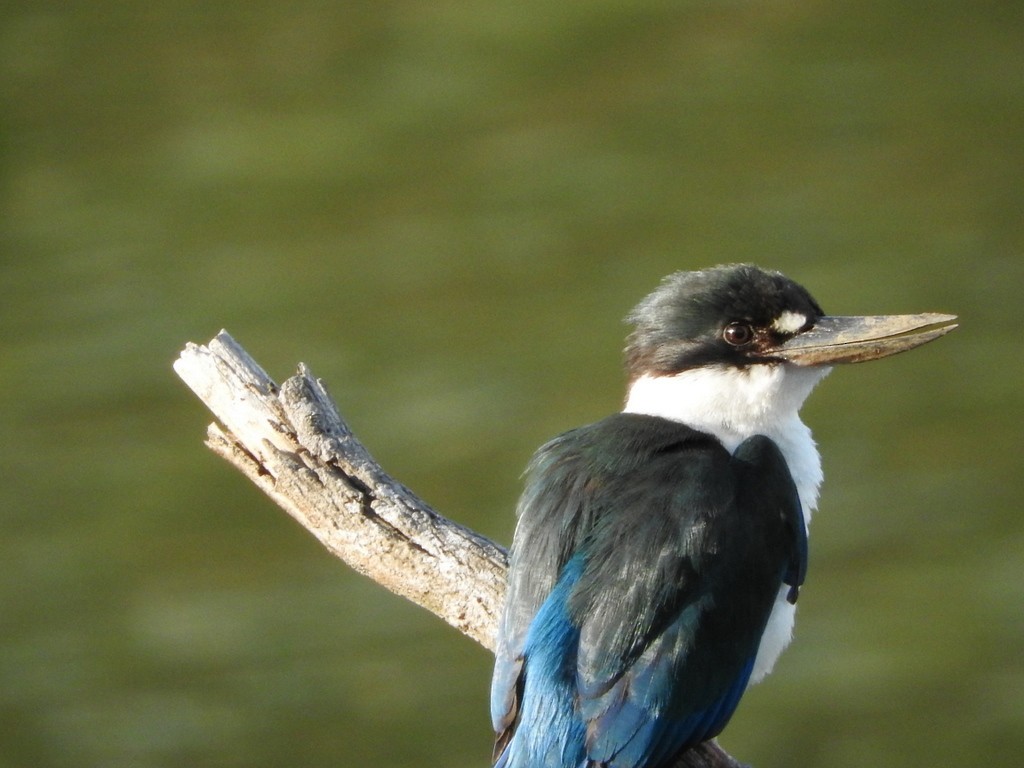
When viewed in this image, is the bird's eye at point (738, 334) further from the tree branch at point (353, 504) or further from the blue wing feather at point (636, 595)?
the tree branch at point (353, 504)

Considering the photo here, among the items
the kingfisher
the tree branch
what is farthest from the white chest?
the tree branch

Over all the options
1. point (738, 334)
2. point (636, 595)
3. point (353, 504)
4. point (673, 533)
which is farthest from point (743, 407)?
point (353, 504)

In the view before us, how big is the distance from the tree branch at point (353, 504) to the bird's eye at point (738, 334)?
1.77 ft

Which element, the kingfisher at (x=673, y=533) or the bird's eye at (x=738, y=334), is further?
the bird's eye at (x=738, y=334)

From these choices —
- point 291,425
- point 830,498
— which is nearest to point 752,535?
point 291,425

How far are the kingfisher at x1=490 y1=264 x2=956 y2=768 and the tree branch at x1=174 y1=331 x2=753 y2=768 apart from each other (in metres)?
0.12

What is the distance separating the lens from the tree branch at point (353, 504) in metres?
3.07

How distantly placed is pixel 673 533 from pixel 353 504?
561mm

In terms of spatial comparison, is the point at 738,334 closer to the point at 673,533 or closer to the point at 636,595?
the point at 673,533

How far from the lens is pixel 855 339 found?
3.24 meters

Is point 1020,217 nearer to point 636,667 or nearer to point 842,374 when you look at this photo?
point 842,374

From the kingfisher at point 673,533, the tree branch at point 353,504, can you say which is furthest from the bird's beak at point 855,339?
the tree branch at point 353,504

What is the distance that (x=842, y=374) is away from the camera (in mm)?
6621

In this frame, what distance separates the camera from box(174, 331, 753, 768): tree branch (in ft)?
10.1
